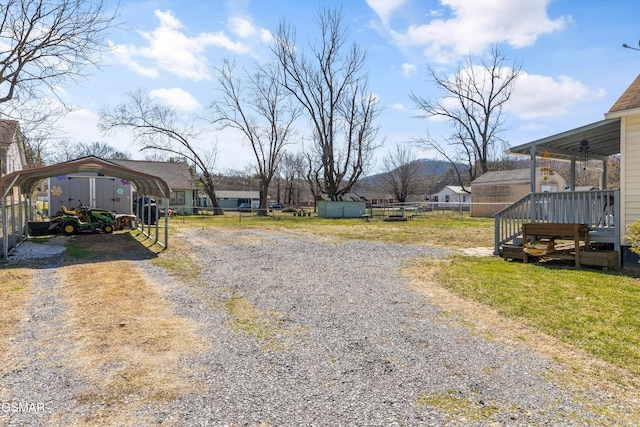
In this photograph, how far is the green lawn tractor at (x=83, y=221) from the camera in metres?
12.5

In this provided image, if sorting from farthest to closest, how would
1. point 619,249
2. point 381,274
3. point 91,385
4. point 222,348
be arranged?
point 619,249, point 381,274, point 222,348, point 91,385

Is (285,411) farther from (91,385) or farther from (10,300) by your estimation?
(10,300)

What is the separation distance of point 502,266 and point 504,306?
305cm

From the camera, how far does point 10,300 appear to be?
526cm

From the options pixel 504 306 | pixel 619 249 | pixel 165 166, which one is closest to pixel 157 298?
pixel 504 306

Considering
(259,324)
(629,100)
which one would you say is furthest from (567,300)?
(629,100)

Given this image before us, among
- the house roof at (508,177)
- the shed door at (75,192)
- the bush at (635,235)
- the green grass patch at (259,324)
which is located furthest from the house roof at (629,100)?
the house roof at (508,177)

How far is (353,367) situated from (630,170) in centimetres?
767

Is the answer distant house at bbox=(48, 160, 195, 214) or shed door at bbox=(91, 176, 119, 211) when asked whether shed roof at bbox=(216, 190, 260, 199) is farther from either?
shed door at bbox=(91, 176, 119, 211)

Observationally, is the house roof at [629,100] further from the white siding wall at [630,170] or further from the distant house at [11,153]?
the distant house at [11,153]

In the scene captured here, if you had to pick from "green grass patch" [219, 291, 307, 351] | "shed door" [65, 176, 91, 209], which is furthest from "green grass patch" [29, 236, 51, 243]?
"green grass patch" [219, 291, 307, 351]

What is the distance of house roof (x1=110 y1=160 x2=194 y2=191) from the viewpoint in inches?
1323

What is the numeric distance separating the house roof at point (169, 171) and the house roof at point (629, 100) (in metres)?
31.7

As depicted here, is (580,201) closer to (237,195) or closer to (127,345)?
(127,345)
